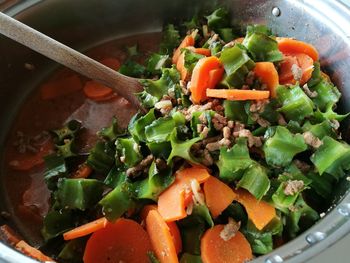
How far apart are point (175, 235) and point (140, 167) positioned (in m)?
0.25

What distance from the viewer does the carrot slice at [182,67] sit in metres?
1.70

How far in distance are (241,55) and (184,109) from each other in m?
0.24

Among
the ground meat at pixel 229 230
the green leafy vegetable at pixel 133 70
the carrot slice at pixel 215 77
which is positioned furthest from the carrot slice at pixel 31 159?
the ground meat at pixel 229 230

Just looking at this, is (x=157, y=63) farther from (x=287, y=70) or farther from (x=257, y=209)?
(x=257, y=209)

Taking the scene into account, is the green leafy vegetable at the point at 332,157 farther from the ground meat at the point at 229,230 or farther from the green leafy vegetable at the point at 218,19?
the green leafy vegetable at the point at 218,19

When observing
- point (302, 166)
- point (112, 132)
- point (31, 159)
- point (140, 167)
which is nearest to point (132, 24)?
point (112, 132)

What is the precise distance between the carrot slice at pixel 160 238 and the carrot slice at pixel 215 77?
440 mm

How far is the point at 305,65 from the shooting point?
5.51 ft

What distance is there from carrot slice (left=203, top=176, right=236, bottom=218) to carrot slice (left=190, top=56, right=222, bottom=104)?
29 centimetres

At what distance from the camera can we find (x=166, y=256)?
54.3 inches

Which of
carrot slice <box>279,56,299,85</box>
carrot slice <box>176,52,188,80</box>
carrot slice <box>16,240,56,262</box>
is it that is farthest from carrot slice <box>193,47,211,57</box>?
carrot slice <box>16,240,56,262</box>

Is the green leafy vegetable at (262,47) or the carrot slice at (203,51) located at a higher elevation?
the green leafy vegetable at (262,47)

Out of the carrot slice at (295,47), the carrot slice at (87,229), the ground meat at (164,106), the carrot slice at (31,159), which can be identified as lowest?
the carrot slice at (31,159)

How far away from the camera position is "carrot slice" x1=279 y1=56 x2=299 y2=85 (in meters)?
1.65
